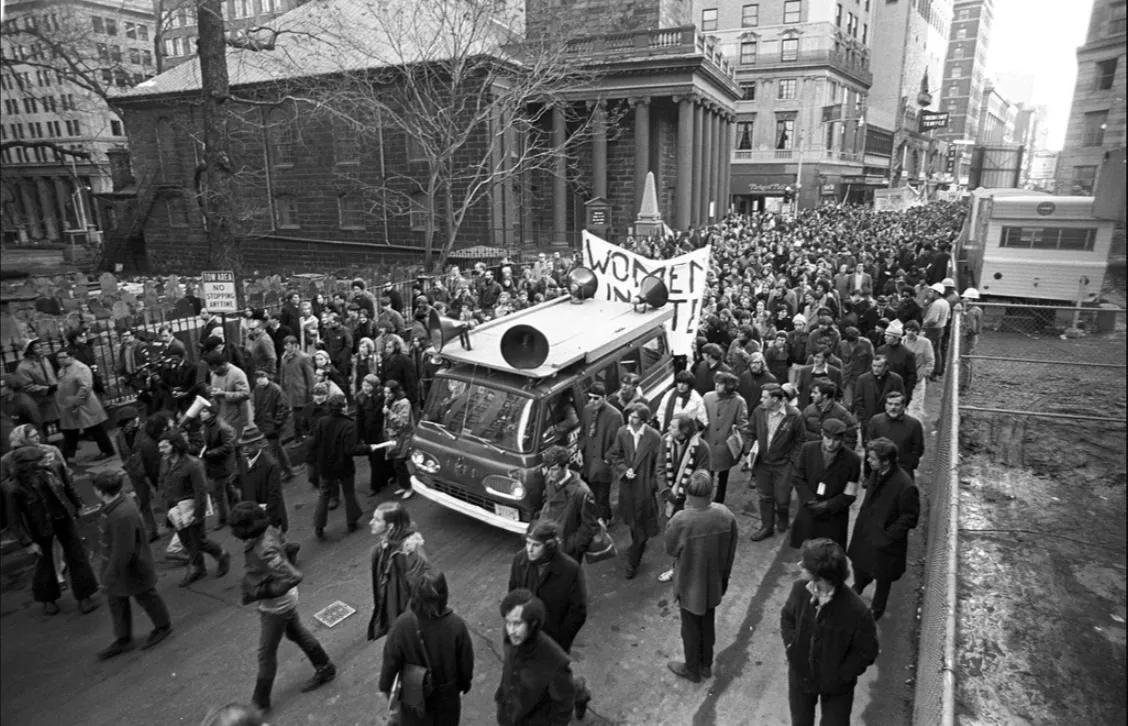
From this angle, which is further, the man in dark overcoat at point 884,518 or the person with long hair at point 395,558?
the man in dark overcoat at point 884,518

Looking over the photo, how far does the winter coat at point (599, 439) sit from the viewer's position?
7109mm

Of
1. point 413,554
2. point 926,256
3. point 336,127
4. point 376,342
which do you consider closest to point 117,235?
point 336,127

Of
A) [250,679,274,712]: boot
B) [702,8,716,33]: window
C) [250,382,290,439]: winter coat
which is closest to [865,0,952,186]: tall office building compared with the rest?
[702,8,716,33]: window

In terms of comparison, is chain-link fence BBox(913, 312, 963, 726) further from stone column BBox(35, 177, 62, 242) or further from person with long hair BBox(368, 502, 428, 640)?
stone column BBox(35, 177, 62, 242)

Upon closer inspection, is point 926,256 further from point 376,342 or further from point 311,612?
point 311,612

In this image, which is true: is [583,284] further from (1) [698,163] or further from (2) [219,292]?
(1) [698,163]

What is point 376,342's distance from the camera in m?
11.3

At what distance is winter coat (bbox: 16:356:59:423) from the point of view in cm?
924

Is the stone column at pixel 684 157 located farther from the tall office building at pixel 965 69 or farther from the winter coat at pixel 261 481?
the winter coat at pixel 261 481

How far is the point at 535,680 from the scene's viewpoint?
3766 mm

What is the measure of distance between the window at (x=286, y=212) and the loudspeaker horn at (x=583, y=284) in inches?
1188

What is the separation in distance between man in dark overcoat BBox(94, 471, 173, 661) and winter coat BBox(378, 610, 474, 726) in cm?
285

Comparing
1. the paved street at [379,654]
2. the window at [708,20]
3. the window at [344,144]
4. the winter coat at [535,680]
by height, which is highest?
the window at [708,20]

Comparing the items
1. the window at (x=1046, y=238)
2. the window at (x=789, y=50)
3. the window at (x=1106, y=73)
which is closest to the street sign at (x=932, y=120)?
the window at (x=789, y=50)
